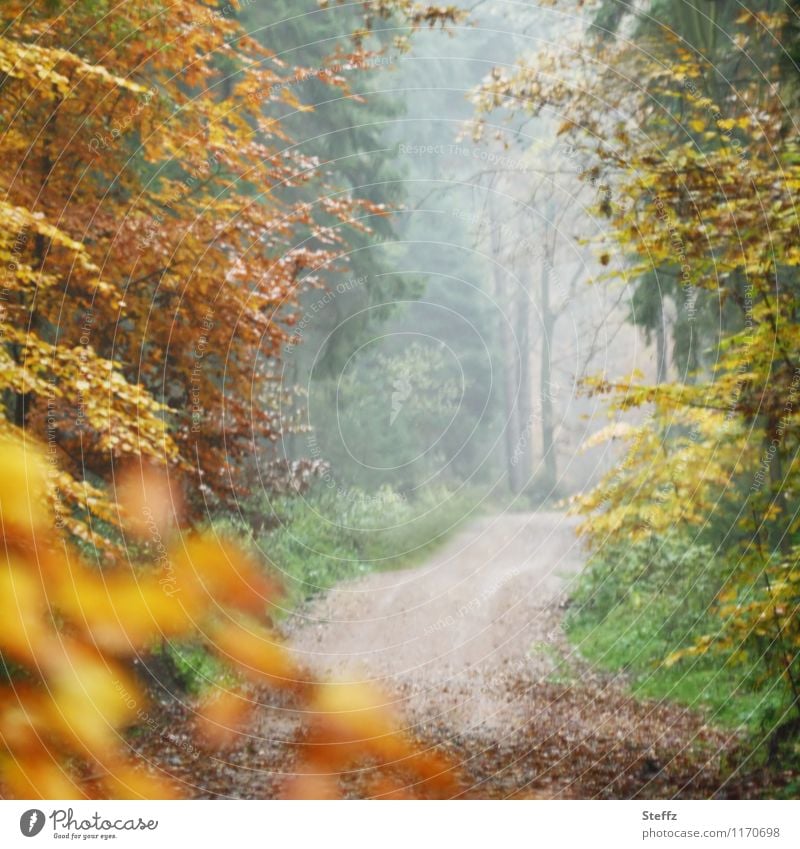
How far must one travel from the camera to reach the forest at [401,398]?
420 centimetres

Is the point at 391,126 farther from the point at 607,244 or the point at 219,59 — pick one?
the point at 607,244

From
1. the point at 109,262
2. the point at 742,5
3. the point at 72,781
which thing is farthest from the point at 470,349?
the point at 72,781

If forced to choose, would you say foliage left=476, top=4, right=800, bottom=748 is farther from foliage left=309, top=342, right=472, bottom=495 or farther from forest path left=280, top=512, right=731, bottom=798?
foliage left=309, top=342, right=472, bottom=495

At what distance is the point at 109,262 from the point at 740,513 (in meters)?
3.55

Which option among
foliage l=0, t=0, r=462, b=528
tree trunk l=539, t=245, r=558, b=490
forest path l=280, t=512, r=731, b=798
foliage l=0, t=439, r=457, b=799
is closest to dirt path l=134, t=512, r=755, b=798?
forest path l=280, t=512, r=731, b=798

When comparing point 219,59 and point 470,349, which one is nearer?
point 219,59

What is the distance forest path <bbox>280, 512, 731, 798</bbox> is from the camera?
4.32 meters

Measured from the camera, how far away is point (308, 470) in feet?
15.0

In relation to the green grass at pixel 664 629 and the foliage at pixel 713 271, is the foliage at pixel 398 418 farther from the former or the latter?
the green grass at pixel 664 629

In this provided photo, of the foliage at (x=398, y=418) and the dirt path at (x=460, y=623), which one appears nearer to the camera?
the dirt path at (x=460, y=623)

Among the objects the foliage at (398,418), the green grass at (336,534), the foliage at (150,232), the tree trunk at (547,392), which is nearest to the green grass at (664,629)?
the tree trunk at (547,392)

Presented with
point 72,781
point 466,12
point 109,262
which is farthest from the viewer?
point 466,12

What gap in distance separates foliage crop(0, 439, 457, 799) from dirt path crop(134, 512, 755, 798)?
12cm

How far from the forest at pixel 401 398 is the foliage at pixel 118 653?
0.02 m
